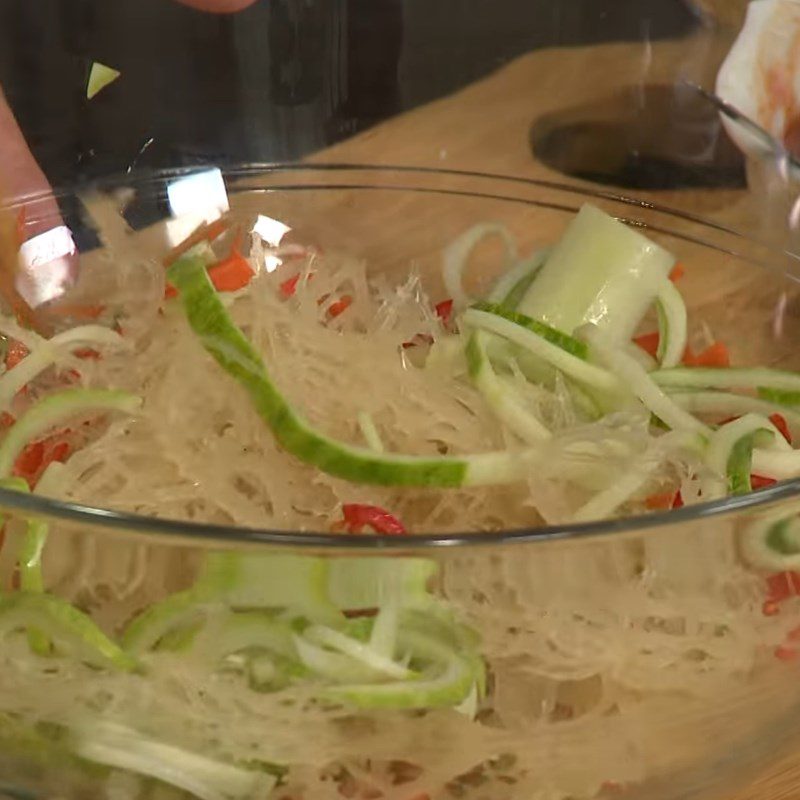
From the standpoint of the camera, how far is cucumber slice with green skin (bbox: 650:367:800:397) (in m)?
0.59

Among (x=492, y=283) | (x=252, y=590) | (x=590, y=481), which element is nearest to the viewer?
(x=252, y=590)

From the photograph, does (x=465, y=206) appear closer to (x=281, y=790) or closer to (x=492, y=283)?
(x=492, y=283)

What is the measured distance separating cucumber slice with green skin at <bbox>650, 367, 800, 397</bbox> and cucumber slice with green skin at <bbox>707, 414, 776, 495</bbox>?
2.6 inches

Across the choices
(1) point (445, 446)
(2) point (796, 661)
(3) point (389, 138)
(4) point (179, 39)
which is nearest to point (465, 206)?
(3) point (389, 138)

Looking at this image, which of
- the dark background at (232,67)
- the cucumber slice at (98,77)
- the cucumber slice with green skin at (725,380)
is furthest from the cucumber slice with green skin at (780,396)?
the cucumber slice at (98,77)

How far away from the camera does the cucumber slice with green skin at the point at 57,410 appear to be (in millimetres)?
516

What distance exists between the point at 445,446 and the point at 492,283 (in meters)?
0.25

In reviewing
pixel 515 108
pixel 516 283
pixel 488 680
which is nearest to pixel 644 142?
pixel 515 108

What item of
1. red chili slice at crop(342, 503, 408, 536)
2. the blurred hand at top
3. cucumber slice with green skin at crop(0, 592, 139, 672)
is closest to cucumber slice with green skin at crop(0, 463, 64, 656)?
cucumber slice with green skin at crop(0, 592, 139, 672)

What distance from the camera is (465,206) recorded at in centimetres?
85

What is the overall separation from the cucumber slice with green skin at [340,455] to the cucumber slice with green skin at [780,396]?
0.59ft

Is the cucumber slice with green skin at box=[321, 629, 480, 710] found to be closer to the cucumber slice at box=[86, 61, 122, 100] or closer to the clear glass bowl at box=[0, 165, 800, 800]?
the clear glass bowl at box=[0, 165, 800, 800]

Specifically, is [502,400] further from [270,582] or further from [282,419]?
[270,582]

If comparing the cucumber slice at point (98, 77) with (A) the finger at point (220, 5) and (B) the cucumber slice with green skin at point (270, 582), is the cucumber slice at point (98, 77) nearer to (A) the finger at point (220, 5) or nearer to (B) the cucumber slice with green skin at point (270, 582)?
(A) the finger at point (220, 5)
